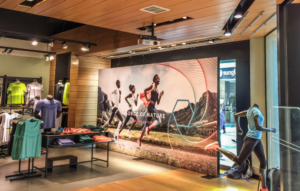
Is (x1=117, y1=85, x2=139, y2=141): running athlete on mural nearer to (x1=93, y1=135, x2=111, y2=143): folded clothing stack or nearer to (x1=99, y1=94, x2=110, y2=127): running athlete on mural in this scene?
(x1=99, y1=94, x2=110, y2=127): running athlete on mural

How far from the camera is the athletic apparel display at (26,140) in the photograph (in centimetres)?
471

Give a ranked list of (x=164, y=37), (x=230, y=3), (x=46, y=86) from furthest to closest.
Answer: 1. (x=46, y=86)
2. (x=164, y=37)
3. (x=230, y=3)

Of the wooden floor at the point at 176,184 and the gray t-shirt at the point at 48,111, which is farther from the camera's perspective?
the gray t-shirt at the point at 48,111

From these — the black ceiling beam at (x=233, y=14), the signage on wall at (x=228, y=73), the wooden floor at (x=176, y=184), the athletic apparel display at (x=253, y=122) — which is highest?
the black ceiling beam at (x=233, y=14)

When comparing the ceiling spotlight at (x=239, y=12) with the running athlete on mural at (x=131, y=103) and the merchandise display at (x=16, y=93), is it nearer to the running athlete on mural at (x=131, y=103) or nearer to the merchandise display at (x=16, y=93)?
the running athlete on mural at (x=131, y=103)

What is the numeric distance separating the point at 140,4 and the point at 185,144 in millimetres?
3460

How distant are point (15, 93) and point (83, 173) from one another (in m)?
4.33

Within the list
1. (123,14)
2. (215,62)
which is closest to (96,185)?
(123,14)

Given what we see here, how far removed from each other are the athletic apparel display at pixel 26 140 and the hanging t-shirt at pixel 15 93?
3.77 metres

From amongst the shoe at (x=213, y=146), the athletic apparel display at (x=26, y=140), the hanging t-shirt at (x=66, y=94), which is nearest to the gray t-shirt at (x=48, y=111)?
the athletic apparel display at (x=26, y=140)

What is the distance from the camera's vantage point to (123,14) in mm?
Answer: 4094

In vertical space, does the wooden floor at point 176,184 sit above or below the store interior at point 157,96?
below

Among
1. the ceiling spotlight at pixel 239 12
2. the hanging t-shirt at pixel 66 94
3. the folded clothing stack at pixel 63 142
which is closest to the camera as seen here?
the ceiling spotlight at pixel 239 12

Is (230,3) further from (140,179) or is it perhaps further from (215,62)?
(140,179)
